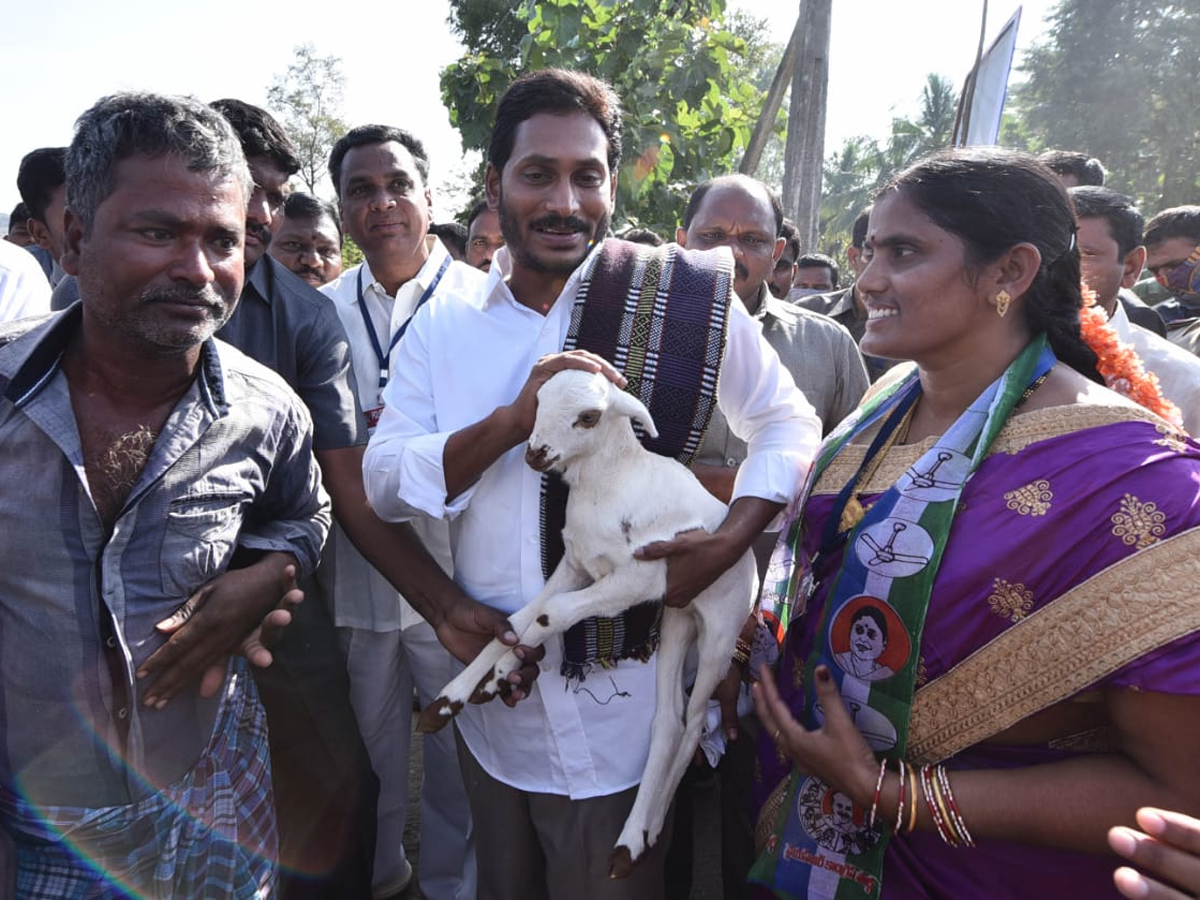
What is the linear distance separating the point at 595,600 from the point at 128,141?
1.43m

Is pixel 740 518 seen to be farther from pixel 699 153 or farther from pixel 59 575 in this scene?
pixel 699 153

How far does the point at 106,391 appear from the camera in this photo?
1.90 metres

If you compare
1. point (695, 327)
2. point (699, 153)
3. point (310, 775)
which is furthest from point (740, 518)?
point (699, 153)

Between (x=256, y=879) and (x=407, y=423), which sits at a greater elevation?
(x=407, y=423)

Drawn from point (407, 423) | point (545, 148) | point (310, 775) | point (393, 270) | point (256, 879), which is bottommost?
point (310, 775)

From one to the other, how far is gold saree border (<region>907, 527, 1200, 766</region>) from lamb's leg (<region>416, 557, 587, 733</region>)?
882mm

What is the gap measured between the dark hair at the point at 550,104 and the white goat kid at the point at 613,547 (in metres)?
0.89

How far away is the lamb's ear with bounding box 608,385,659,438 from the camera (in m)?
1.86

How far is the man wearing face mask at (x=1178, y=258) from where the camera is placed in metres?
5.60

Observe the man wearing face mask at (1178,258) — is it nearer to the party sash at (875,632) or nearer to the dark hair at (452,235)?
the party sash at (875,632)

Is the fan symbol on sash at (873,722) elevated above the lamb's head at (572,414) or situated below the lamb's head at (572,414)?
below

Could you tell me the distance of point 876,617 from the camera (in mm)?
1869

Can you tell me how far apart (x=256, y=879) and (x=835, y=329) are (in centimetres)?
324

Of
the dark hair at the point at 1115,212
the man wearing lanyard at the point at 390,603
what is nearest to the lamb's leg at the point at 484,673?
the man wearing lanyard at the point at 390,603
